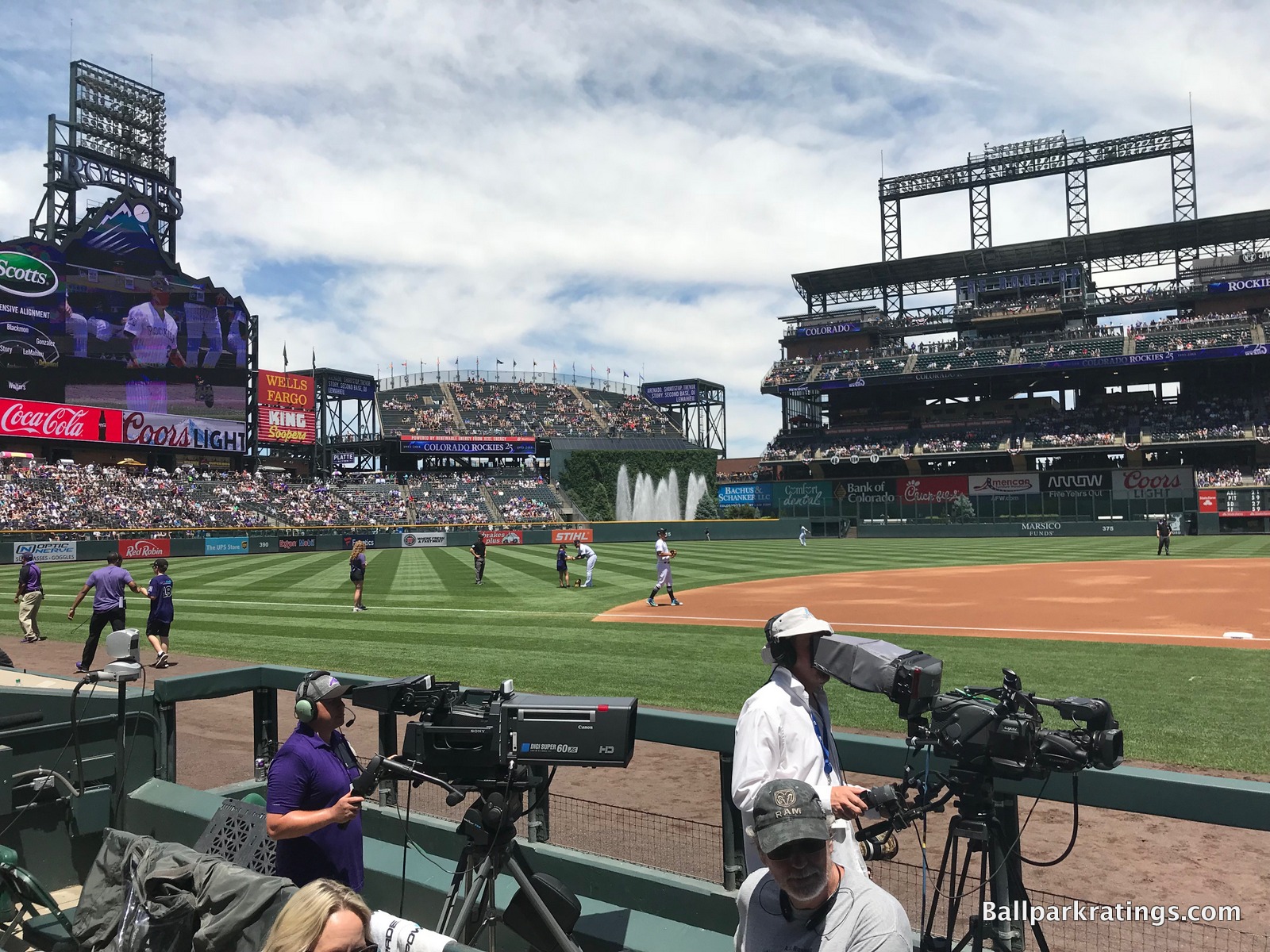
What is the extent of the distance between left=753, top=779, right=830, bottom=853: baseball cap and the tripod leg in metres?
1.14

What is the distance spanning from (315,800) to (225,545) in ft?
149

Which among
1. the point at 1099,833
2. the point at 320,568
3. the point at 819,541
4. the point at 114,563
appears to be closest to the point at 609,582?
the point at 320,568

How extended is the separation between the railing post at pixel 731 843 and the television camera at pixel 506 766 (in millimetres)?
819

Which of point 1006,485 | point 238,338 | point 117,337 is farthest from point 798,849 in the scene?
point 1006,485

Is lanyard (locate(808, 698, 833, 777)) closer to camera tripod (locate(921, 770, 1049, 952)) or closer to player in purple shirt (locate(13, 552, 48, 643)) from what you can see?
camera tripod (locate(921, 770, 1049, 952))

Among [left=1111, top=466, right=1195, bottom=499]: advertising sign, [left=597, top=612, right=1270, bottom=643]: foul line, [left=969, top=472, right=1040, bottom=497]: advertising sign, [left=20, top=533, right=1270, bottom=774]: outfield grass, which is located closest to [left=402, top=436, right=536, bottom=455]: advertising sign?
[left=969, top=472, right=1040, bottom=497]: advertising sign

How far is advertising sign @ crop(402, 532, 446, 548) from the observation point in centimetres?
5247

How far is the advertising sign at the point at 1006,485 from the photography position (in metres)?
64.2

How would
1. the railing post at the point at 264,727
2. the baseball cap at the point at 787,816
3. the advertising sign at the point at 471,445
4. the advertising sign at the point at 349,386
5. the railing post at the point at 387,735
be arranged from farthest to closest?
the advertising sign at the point at 471,445 → the advertising sign at the point at 349,386 → the railing post at the point at 264,727 → the railing post at the point at 387,735 → the baseball cap at the point at 787,816

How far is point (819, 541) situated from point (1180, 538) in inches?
818

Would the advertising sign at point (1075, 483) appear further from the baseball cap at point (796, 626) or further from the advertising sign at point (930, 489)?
the baseball cap at point (796, 626)

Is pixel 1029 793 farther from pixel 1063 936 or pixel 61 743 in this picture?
pixel 61 743

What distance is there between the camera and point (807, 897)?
2.46 meters

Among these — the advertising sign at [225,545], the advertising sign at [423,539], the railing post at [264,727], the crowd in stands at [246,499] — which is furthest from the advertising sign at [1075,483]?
the railing post at [264,727]
